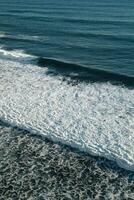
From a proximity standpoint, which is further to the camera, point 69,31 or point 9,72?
point 69,31

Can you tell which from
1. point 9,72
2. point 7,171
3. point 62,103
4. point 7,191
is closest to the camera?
point 7,191

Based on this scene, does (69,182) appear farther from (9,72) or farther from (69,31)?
(69,31)

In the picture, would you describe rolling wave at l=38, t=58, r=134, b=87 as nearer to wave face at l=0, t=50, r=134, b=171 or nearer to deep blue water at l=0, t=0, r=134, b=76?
wave face at l=0, t=50, r=134, b=171

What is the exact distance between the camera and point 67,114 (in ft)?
60.4

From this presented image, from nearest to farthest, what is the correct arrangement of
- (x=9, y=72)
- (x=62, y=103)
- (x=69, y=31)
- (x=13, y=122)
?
1. (x=13, y=122)
2. (x=62, y=103)
3. (x=9, y=72)
4. (x=69, y=31)

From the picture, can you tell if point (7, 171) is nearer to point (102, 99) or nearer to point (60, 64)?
point (102, 99)

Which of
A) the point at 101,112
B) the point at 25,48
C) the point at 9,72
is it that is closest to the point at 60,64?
the point at 9,72

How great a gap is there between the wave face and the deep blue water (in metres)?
4.36

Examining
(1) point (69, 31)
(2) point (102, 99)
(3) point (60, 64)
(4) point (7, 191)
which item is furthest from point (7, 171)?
(1) point (69, 31)

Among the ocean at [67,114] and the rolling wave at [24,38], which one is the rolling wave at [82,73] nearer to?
the ocean at [67,114]

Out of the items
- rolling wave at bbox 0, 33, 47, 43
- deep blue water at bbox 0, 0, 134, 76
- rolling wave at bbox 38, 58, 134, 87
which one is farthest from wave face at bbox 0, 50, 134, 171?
rolling wave at bbox 0, 33, 47, 43

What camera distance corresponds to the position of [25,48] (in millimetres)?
30141

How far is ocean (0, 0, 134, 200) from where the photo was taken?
44.9 ft

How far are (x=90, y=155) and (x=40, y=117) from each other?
3.95 m
